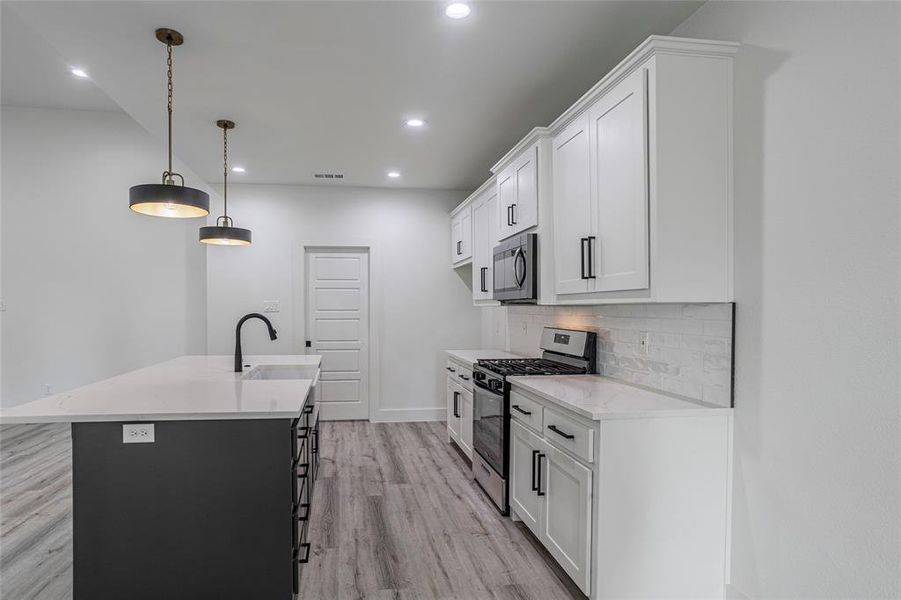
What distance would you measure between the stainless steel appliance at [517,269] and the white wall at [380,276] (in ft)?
7.27

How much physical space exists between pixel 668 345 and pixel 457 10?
186 centimetres

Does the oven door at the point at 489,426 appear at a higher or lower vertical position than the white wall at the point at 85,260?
lower

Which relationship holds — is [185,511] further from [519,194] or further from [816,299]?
[519,194]

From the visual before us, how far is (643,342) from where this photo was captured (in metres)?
2.74

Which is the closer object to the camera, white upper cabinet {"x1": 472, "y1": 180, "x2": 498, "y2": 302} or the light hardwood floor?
the light hardwood floor

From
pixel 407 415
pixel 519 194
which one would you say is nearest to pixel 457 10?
pixel 519 194

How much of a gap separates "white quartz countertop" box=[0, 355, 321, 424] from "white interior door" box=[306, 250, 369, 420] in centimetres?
281

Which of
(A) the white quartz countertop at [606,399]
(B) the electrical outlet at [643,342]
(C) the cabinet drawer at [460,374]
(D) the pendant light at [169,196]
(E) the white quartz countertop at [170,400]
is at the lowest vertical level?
(C) the cabinet drawer at [460,374]

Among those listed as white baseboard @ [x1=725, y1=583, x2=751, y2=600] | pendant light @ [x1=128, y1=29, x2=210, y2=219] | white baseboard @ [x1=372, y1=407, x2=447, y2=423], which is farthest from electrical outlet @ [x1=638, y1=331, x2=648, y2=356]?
white baseboard @ [x1=372, y1=407, x2=447, y2=423]

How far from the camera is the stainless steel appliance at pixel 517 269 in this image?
10.5 feet

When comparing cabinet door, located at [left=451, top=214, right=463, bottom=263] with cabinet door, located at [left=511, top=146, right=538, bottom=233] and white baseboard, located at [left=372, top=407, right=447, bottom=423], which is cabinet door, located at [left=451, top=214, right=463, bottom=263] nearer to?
white baseboard, located at [left=372, top=407, right=447, bottom=423]

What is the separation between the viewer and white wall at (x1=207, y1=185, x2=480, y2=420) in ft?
18.5

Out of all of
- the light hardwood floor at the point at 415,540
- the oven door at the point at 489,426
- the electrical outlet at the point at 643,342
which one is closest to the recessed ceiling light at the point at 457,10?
the electrical outlet at the point at 643,342

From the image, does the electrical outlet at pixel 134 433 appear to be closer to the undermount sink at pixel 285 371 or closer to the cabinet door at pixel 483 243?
the undermount sink at pixel 285 371
